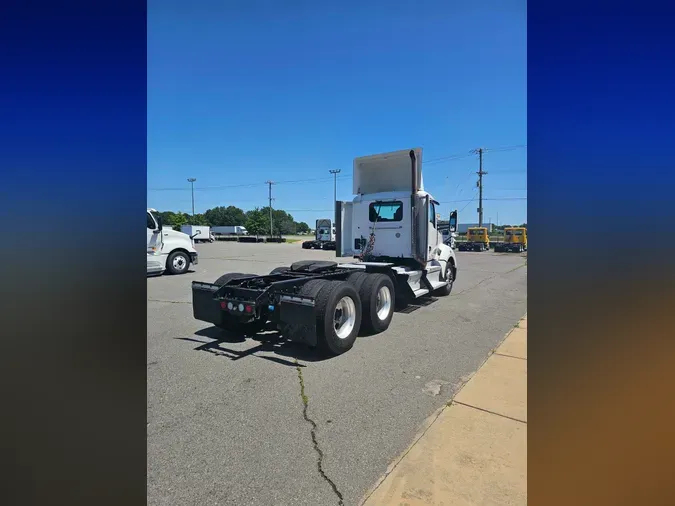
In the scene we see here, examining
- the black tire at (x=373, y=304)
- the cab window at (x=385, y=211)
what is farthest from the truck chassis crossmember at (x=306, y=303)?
the cab window at (x=385, y=211)

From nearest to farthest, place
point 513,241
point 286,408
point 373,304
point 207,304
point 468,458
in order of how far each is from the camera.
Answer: point 468,458 → point 286,408 → point 207,304 → point 373,304 → point 513,241

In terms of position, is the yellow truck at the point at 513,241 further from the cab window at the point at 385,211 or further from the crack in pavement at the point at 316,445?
the crack in pavement at the point at 316,445

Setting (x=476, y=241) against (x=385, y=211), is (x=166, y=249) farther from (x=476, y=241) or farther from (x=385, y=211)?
(x=476, y=241)

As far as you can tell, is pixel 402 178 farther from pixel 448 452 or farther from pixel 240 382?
pixel 448 452

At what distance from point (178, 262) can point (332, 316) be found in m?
10.9

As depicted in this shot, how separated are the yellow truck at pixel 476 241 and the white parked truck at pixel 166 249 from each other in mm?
29286

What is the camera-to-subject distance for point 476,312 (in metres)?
7.50

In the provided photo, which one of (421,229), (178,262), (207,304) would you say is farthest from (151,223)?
(421,229)

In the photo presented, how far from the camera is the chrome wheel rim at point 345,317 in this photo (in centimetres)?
508

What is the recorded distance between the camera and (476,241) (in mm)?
36875

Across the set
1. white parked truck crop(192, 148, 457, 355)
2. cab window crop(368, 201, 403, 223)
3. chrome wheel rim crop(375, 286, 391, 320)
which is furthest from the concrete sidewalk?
cab window crop(368, 201, 403, 223)

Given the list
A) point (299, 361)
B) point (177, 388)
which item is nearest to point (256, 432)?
point (177, 388)
